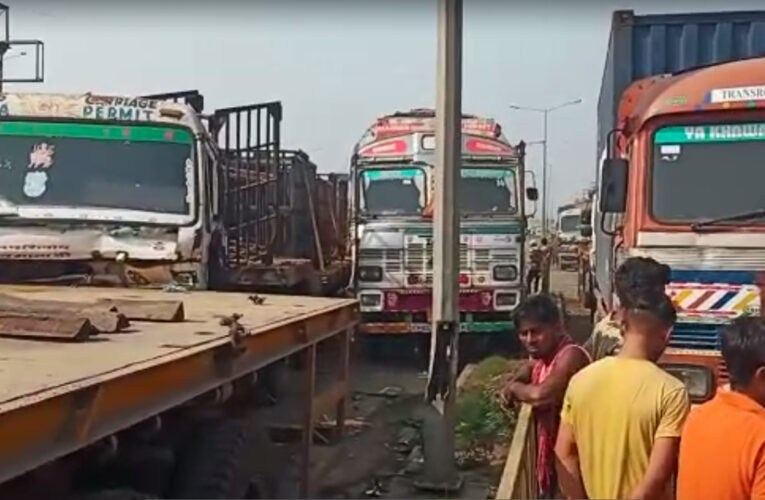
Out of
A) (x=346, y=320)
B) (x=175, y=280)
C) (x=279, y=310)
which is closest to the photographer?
(x=279, y=310)

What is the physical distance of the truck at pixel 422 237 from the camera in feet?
45.2

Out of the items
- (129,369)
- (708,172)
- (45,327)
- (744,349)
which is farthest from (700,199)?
(129,369)

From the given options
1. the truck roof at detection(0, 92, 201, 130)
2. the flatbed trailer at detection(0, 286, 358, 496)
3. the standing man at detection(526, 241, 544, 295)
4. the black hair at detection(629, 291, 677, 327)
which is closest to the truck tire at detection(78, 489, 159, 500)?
the flatbed trailer at detection(0, 286, 358, 496)

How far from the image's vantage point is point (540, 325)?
445 centimetres

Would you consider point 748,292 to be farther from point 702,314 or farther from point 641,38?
point 641,38

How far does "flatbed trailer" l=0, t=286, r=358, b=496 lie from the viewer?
3.10 metres

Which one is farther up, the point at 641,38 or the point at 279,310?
the point at 641,38

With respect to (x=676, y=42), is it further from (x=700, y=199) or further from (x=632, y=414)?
(x=632, y=414)

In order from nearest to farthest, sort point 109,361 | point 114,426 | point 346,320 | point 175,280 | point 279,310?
1. point 114,426
2. point 109,361
3. point 279,310
4. point 346,320
5. point 175,280

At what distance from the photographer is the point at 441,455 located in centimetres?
803

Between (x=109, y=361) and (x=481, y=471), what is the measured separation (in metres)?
5.29

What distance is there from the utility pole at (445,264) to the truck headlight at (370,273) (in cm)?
572

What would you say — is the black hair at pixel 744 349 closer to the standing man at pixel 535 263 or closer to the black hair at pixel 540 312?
the black hair at pixel 540 312

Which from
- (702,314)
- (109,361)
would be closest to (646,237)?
(702,314)
